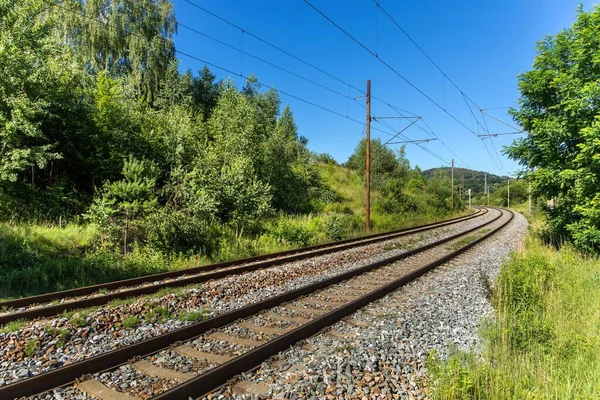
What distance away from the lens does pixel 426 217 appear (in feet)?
115

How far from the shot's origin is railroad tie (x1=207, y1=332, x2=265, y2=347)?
16.8 feet

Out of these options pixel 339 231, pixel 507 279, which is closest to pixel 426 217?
pixel 339 231

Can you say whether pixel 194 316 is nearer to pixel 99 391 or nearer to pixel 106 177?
pixel 99 391

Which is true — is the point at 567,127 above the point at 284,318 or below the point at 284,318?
above

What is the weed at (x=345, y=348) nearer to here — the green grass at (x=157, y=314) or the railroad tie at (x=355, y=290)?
the railroad tie at (x=355, y=290)

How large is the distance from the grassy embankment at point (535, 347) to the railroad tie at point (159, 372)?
110 inches

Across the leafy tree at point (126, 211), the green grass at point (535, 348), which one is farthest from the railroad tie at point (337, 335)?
the leafy tree at point (126, 211)

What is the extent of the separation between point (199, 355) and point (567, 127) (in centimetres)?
1290

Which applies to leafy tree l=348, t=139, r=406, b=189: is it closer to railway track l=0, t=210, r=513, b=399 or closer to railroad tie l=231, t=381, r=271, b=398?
railway track l=0, t=210, r=513, b=399

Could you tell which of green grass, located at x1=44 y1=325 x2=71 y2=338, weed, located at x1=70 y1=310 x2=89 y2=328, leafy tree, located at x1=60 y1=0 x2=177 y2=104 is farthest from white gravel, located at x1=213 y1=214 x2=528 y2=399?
leafy tree, located at x1=60 y1=0 x2=177 y2=104

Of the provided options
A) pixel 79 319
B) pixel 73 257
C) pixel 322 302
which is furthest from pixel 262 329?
pixel 73 257

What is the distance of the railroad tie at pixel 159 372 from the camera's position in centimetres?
409

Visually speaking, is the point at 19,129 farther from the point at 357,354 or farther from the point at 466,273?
the point at 466,273

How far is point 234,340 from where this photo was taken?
5238 millimetres
